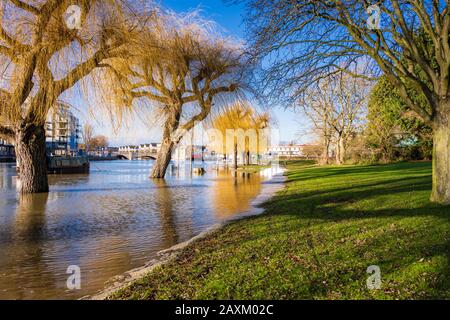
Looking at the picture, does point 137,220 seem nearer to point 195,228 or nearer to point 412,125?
point 195,228

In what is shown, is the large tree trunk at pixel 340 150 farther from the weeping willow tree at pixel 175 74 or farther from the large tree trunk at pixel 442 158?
the large tree trunk at pixel 442 158

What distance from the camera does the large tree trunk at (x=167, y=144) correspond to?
23.5 meters

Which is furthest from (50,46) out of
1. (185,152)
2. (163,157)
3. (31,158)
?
(185,152)

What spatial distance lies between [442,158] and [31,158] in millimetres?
15337

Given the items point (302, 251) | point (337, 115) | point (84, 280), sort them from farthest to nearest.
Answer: point (337, 115)
point (302, 251)
point (84, 280)

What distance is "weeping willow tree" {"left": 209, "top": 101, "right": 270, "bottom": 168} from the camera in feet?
84.1

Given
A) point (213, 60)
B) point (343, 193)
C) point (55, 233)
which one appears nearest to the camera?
point (55, 233)

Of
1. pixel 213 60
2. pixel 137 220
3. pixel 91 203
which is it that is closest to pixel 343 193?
pixel 137 220

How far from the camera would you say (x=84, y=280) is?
210 inches

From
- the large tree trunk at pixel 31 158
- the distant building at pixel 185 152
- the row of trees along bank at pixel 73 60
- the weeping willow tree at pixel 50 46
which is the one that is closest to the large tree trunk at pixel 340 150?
the distant building at pixel 185 152

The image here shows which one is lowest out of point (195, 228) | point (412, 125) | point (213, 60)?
point (195, 228)

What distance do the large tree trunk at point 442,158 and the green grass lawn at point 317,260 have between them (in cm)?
60

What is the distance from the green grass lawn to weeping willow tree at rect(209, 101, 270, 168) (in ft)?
57.4

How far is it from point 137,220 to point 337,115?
35.9 metres
